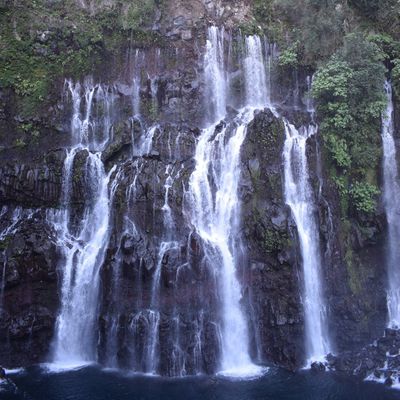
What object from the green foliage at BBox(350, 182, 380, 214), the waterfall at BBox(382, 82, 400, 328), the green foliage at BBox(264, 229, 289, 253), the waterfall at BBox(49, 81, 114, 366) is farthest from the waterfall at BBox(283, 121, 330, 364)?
the waterfall at BBox(49, 81, 114, 366)

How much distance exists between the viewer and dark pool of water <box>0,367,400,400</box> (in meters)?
16.3

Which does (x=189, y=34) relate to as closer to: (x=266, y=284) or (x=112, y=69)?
(x=112, y=69)

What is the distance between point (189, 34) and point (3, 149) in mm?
11002

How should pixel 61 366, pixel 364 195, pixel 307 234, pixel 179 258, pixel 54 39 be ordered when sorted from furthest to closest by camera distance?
pixel 54 39 < pixel 364 195 < pixel 307 234 < pixel 179 258 < pixel 61 366

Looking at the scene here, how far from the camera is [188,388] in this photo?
16859 millimetres

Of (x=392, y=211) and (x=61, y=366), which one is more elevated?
(x=392, y=211)

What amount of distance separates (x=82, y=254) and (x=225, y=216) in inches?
238

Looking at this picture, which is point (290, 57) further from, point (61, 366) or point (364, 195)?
point (61, 366)

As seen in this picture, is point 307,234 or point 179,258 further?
point 307,234

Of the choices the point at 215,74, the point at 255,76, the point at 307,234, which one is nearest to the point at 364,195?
the point at 307,234

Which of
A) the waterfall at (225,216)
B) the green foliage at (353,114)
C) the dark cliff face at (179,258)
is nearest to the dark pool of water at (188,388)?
the dark cliff face at (179,258)

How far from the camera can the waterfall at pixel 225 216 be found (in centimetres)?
1861

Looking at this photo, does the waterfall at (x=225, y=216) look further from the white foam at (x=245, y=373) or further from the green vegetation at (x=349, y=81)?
the green vegetation at (x=349, y=81)

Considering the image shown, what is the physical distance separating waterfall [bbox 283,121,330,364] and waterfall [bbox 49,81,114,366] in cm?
778
